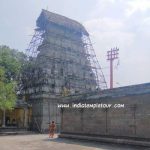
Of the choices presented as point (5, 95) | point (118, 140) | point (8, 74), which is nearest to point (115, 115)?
point (118, 140)

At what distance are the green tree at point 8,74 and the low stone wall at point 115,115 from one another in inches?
324

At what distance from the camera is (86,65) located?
5606cm

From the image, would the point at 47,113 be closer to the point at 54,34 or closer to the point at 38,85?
the point at 38,85

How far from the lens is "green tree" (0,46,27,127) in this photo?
32781mm

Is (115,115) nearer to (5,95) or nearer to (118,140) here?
(118,140)

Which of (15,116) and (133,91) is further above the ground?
(133,91)

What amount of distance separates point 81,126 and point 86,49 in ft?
110

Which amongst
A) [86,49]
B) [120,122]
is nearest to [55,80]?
[86,49]

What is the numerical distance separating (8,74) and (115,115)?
20.2 metres

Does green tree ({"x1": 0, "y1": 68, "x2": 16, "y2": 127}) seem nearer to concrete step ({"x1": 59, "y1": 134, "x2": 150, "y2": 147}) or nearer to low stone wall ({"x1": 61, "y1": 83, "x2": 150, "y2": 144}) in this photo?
low stone wall ({"x1": 61, "y1": 83, "x2": 150, "y2": 144})

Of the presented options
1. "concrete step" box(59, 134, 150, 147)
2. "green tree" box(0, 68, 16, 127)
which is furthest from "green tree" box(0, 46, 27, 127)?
"concrete step" box(59, 134, 150, 147)

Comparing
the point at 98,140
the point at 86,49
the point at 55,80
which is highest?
the point at 86,49

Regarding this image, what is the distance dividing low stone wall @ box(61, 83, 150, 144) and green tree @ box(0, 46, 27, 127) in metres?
8.22

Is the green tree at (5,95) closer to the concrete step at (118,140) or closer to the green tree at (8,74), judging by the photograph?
the green tree at (8,74)
